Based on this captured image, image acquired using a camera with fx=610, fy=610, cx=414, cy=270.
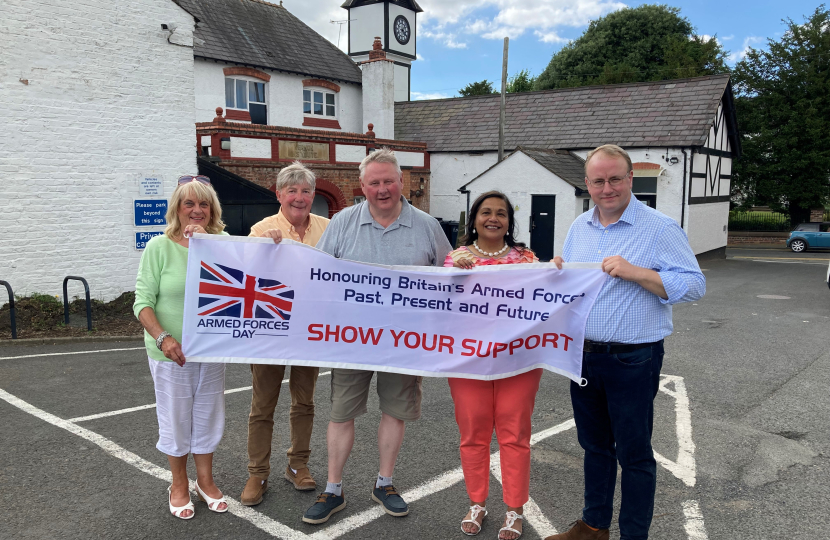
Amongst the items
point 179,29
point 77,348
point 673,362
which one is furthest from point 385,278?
point 179,29

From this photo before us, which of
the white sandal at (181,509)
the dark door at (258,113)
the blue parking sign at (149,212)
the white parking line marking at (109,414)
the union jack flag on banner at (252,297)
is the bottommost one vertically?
the white parking line marking at (109,414)

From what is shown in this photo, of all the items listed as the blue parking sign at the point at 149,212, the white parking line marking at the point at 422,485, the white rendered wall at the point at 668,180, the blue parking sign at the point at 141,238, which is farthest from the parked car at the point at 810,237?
the blue parking sign at the point at 141,238

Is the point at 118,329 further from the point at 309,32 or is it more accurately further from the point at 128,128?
the point at 309,32

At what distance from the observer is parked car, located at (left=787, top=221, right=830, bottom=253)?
26.2 meters

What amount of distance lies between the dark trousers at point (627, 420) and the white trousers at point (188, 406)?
2212mm

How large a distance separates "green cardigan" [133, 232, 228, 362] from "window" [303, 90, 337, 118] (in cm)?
2223

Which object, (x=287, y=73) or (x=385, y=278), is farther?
(x=287, y=73)

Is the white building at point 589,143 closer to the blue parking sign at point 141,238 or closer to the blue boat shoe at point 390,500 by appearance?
the blue parking sign at point 141,238

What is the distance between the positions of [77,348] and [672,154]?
1877 centimetres

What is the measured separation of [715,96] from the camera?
2123 centimetres

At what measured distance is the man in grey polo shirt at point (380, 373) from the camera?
3799mm

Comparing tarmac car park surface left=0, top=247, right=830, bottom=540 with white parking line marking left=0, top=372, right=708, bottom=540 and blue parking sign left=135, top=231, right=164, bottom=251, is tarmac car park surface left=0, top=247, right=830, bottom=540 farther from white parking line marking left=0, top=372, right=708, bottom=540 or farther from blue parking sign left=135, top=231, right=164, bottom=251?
blue parking sign left=135, top=231, right=164, bottom=251

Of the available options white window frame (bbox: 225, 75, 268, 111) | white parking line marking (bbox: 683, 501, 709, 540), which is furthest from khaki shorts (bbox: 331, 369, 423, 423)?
white window frame (bbox: 225, 75, 268, 111)

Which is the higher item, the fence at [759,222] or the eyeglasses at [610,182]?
the eyeglasses at [610,182]
